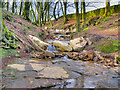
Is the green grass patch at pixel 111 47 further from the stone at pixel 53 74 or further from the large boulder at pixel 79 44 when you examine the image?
the stone at pixel 53 74

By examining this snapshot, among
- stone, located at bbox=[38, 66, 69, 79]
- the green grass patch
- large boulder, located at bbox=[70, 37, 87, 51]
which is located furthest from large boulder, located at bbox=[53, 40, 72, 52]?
stone, located at bbox=[38, 66, 69, 79]

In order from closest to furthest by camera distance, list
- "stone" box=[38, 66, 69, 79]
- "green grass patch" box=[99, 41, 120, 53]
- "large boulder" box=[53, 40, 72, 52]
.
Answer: "stone" box=[38, 66, 69, 79], "green grass patch" box=[99, 41, 120, 53], "large boulder" box=[53, 40, 72, 52]

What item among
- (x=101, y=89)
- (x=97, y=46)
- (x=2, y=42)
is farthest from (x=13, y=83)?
(x=97, y=46)

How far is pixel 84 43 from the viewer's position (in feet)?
25.2

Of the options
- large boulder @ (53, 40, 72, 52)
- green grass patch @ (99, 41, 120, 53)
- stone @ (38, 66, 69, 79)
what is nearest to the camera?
stone @ (38, 66, 69, 79)

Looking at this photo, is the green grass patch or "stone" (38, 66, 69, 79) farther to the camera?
the green grass patch

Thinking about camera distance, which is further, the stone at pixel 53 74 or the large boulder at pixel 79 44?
the large boulder at pixel 79 44

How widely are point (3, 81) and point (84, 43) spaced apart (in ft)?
20.9

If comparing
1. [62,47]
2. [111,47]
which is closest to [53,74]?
[111,47]

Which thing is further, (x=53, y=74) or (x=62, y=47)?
(x=62, y=47)

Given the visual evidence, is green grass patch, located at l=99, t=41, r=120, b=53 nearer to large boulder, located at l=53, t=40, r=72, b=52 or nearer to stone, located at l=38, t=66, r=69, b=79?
large boulder, located at l=53, t=40, r=72, b=52

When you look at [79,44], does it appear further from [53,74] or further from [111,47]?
[53,74]

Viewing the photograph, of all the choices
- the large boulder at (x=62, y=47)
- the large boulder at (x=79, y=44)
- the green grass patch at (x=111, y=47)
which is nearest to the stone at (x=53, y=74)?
A: the green grass patch at (x=111, y=47)

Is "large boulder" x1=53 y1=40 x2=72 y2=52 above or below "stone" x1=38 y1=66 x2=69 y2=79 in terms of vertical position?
above
